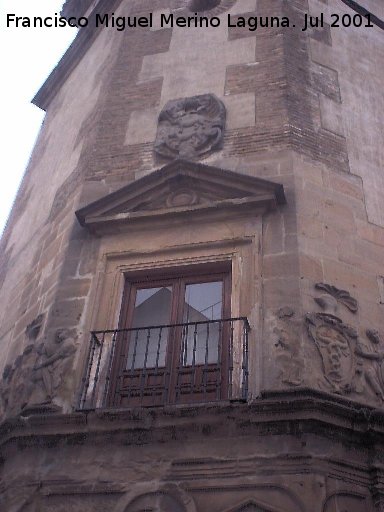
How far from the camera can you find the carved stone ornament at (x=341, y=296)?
7.88 meters

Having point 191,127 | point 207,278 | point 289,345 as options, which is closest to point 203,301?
point 207,278

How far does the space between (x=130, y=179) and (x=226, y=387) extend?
3.66 m

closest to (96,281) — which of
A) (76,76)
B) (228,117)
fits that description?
(228,117)

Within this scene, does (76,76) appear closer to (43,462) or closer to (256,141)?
(256,141)

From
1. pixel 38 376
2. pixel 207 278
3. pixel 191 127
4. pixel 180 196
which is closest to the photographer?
pixel 38 376

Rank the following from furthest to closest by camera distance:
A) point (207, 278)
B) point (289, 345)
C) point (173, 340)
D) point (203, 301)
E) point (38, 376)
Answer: point (207, 278), point (203, 301), point (173, 340), point (38, 376), point (289, 345)

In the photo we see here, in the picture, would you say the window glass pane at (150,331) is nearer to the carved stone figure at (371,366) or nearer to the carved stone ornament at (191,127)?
the carved stone figure at (371,366)

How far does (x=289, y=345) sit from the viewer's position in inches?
288

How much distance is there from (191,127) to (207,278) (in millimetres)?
2749

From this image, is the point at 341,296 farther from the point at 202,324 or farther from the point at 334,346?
the point at 202,324

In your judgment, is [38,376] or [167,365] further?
[38,376]

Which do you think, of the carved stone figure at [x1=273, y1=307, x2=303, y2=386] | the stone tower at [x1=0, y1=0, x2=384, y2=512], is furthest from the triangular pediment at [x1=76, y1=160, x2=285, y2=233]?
the carved stone figure at [x1=273, y1=307, x2=303, y2=386]

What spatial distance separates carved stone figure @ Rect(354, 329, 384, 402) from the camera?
720 centimetres

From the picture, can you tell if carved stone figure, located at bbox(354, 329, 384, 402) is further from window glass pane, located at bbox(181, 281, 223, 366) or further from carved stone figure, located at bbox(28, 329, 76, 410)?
carved stone figure, located at bbox(28, 329, 76, 410)
